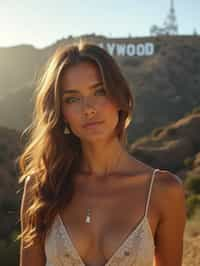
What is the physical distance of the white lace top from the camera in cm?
229

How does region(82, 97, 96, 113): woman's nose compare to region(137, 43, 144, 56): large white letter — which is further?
region(137, 43, 144, 56): large white letter

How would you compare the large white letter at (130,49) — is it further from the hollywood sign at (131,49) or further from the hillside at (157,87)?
the hillside at (157,87)

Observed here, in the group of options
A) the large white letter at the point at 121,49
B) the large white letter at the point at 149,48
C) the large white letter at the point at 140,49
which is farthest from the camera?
the large white letter at the point at 121,49

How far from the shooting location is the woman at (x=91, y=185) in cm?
236

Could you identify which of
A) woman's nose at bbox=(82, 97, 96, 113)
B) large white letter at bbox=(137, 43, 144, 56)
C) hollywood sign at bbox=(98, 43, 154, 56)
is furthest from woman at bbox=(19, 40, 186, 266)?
large white letter at bbox=(137, 43, 144, 56)

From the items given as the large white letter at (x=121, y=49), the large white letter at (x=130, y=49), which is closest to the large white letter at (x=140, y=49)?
the large white letter at (x=130, y=49)

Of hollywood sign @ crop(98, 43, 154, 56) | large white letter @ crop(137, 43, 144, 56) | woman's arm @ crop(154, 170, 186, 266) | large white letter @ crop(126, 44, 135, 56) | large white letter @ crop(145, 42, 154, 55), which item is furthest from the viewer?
large white letter @ crop(126, 44, 135, 56)

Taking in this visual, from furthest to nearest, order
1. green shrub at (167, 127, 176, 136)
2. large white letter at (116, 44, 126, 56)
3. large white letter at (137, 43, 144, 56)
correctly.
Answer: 1. large white letter at (116, 44, 126, 56)
2. large white letter at (137, 43, 144, 56)
3. green shrub at (167, 127, 176, 136)

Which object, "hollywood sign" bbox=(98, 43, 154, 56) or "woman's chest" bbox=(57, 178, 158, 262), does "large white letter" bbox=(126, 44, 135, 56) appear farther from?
"woman's chest" bbox=(57, 178, 158, 262)

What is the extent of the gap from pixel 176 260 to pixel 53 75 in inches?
40.1

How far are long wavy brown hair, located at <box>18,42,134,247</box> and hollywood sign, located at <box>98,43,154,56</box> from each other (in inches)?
2674

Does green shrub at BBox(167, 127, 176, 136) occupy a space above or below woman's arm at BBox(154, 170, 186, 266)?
below

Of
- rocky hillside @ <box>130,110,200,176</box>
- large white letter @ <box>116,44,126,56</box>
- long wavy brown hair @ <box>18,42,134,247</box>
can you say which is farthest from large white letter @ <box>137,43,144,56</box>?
long wavy brown hair @ <box>18,42,134,247</box>

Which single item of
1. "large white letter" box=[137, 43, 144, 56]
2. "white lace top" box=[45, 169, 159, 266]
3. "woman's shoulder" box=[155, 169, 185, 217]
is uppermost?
"large white letter" box=[137, 43, 144, 56]
